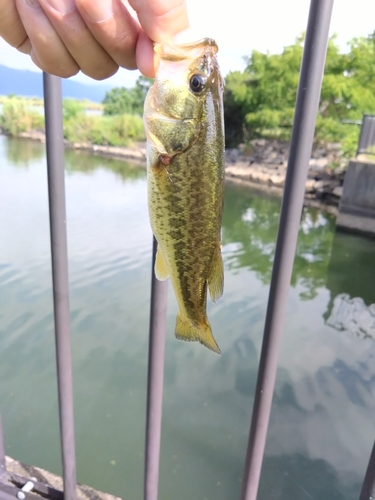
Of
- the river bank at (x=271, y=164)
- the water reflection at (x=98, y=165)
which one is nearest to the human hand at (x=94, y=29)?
the river bank at (x=271, y=164)

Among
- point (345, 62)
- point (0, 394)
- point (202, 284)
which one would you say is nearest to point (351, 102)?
point (345, 62)

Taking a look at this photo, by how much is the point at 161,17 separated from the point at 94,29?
0.32 ft

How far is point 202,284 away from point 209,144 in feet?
0.86

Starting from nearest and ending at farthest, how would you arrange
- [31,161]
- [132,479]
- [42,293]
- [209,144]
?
[209,144], [132,479], [42,293], [31,161]

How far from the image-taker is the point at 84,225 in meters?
6.88

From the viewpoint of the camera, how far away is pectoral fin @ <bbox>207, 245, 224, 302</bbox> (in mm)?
780

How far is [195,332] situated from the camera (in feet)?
2.66

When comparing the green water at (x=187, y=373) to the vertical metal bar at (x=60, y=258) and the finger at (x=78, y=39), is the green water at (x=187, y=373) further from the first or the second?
the finger at (x=78, y=39)

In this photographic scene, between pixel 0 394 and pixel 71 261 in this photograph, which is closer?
pixel 0 394

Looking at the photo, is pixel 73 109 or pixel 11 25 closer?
pixel 11 25

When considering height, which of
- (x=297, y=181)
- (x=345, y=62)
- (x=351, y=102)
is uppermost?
(x=345, y=62)

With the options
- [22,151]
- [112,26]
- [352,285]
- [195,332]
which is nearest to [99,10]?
[112,26]

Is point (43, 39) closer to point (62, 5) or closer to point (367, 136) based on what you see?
point (62, 5)

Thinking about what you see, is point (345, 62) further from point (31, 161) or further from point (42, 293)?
point (42, 293)
